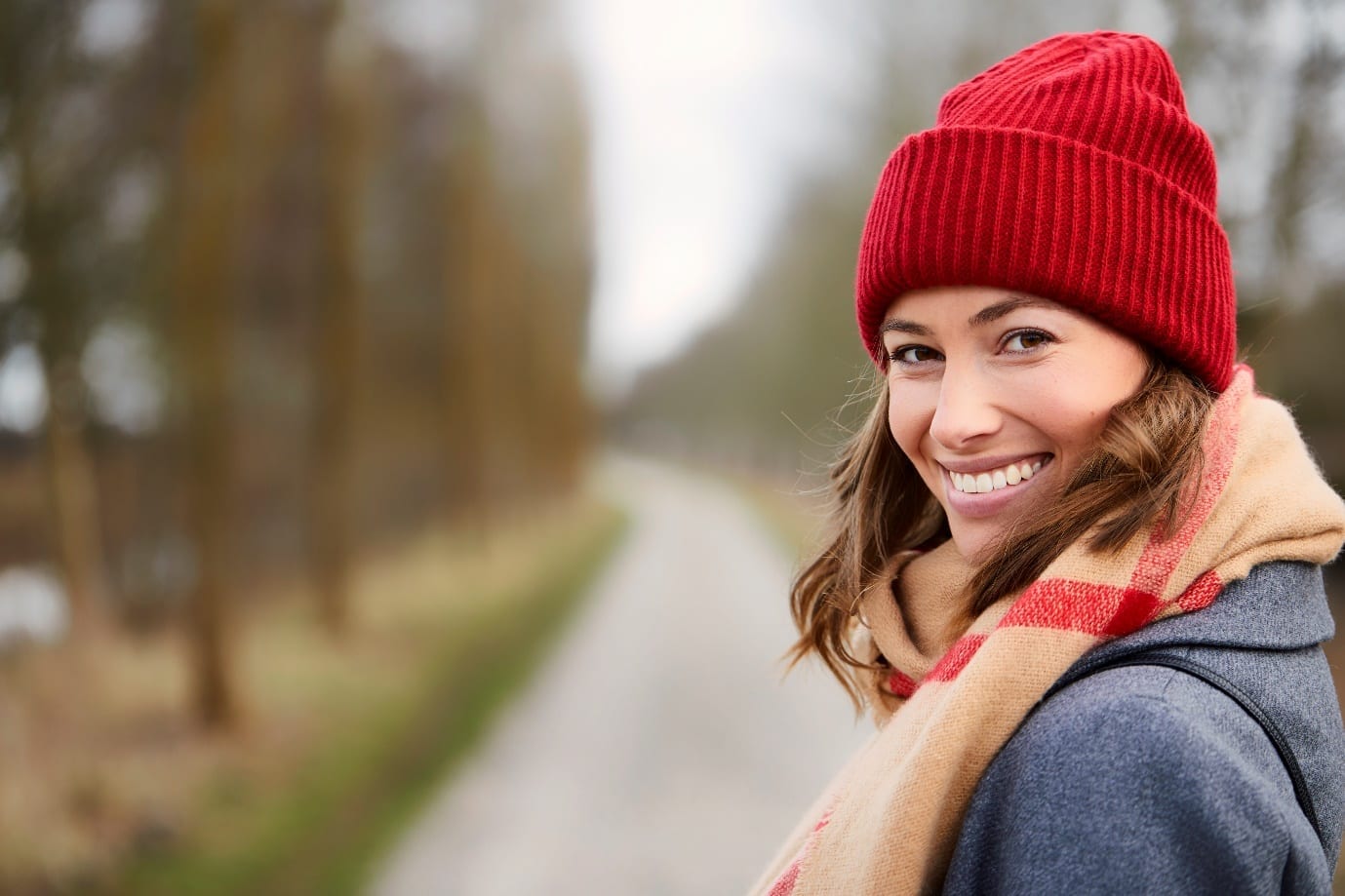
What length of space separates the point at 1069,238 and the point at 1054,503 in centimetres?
31

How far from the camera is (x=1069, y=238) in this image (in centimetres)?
132

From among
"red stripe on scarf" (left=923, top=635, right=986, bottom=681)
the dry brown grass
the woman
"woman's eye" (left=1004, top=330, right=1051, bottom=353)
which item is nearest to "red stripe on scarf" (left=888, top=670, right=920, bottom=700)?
the woman

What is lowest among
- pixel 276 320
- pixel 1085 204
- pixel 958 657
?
pixel 276 320

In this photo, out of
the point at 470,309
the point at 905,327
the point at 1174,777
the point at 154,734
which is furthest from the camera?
the point at 470,309

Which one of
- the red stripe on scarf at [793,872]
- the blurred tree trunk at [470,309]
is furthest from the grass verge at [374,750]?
the red stripe on scarf at [793,872]

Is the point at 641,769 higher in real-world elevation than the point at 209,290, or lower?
lower

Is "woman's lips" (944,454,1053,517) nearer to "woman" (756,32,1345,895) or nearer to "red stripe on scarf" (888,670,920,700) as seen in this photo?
"woman" (756,32,1345,895)

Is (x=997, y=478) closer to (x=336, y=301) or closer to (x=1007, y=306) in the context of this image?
(x=1007, y=306)

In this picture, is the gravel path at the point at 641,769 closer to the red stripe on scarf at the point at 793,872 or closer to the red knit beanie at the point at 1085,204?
the red stripe on scarf at the point at 793,872

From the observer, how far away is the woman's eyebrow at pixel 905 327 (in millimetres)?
1399

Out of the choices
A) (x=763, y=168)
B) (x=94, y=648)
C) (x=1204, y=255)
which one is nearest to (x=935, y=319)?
(x=1204, y=255)

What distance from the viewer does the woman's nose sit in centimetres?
133

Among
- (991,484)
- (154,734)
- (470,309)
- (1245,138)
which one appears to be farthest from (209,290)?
(470,309)

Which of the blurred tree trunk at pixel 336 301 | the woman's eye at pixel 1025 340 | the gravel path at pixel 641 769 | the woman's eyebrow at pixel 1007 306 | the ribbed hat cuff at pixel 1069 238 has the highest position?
the ribbed hat cuff at pixel 1069 238
